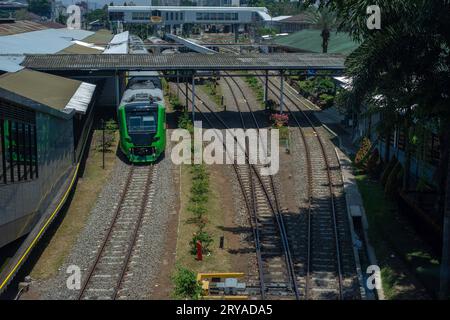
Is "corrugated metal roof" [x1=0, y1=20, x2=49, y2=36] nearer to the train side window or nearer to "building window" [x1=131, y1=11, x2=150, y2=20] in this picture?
the train side window

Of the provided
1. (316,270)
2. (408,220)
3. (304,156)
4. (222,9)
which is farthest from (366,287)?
(222,9)

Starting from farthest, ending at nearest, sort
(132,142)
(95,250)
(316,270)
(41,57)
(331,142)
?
(41,57), (331,142), (132,142), (95,250), (316,270)

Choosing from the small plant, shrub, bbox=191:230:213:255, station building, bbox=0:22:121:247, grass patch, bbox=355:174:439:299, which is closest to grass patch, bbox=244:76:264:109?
the small plant

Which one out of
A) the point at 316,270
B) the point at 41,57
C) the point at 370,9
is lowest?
the point at 316,270

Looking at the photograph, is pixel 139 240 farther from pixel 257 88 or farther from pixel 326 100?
pixel 257 88

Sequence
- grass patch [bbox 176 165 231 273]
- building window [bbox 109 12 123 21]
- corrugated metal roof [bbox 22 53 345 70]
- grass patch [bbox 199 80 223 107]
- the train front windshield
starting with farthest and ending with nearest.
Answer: building window [bbox 109 12 123 21] < grass patch [bbox 199 80 223 107] < corrugated metal roof [bbox 22 53 345 70] < the train front windshield < grass patch [bbox 176 165 231 273]

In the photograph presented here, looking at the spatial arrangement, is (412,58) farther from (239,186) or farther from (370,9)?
(239,186)

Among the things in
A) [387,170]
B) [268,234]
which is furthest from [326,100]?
[268,234]
